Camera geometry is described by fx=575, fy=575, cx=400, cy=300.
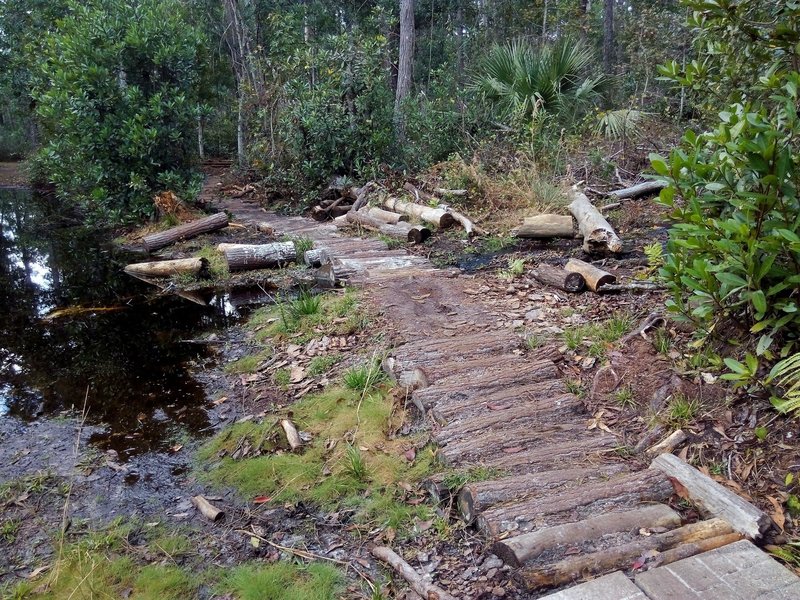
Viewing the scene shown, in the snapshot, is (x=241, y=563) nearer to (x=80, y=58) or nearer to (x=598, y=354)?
(x=598, y=354)

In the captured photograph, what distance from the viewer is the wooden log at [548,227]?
22.9ft

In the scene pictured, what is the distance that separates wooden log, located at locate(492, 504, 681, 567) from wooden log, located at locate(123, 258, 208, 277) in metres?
6.06

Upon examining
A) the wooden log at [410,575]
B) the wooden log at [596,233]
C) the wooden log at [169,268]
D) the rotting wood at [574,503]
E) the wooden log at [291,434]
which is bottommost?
the wooden log at [169,268]

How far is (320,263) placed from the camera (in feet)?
24.2

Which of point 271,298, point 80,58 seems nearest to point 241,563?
point 271,298

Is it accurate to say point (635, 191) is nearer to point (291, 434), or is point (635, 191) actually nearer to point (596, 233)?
point (596, 233)

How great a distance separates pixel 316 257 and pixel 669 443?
5131mm

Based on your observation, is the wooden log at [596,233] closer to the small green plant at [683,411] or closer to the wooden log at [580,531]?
the small green plant at [683,411]

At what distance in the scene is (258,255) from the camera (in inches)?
301

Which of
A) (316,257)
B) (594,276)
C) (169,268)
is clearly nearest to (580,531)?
(594,276)

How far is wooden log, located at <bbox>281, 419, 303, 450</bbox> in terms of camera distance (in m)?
3.86

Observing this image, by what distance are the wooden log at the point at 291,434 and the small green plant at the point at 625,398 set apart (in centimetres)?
207

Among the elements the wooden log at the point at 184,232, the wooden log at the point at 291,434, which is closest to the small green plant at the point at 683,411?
the wooden log at the point at 291,434

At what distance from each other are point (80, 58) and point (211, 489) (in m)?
8.33
